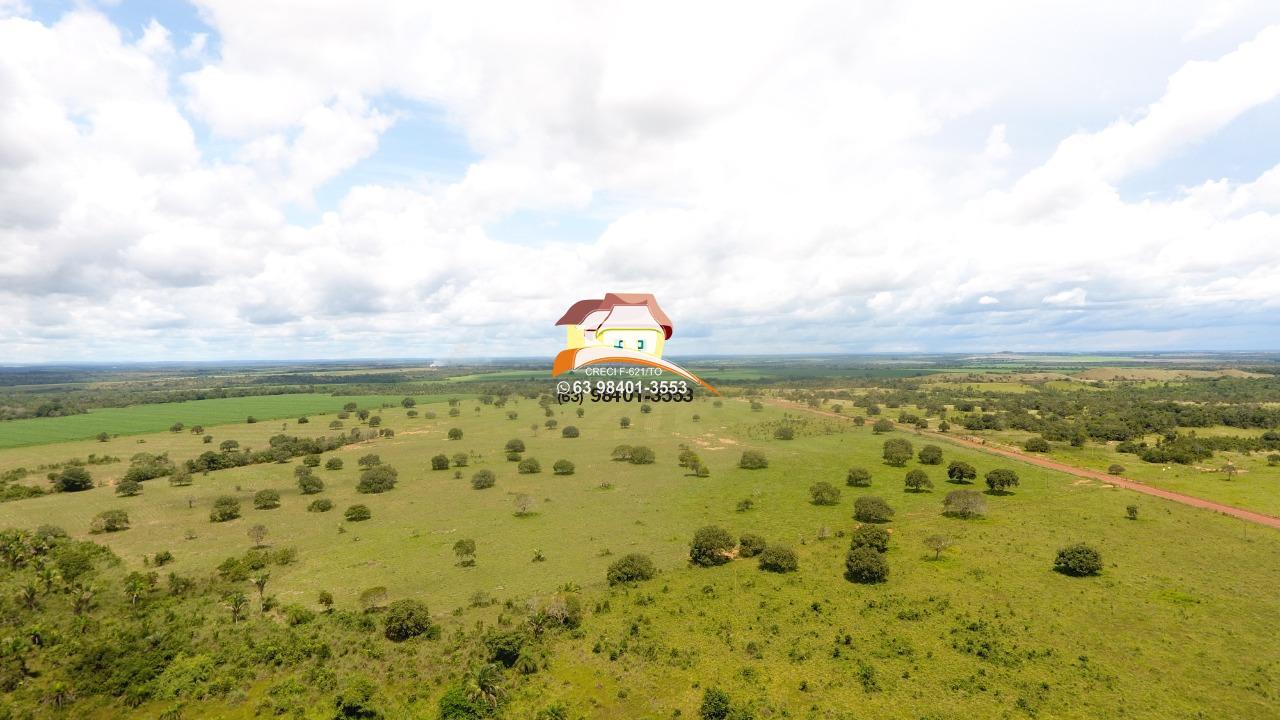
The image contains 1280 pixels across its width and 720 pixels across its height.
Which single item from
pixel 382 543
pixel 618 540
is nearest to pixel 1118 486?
pixel 618 540

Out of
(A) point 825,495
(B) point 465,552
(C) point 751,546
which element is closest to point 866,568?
(C) point 751,546

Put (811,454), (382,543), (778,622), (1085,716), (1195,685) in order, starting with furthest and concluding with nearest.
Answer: (811,454) < (382,543) < (778,622) < (1195,685) < (1085,716)

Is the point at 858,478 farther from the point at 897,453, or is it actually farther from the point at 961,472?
the point at 897,453

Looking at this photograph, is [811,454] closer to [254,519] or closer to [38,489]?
[254,519]

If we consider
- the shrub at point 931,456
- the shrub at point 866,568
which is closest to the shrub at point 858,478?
the shrub at point 931,456

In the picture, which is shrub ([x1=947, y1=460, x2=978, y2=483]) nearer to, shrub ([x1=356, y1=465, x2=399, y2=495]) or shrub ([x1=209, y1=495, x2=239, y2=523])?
shrub ([x1=356, y1=465, x2=399, y2=495])

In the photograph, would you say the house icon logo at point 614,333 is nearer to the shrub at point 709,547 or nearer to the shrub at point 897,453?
the shrub at point 709,547
